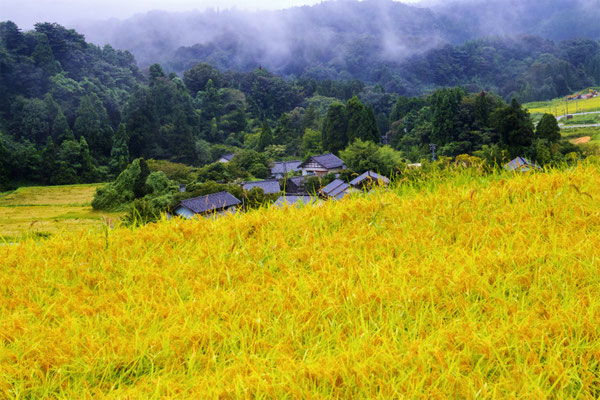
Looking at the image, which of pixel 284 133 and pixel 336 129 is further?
pixel 284 133

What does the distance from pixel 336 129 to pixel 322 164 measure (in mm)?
5929

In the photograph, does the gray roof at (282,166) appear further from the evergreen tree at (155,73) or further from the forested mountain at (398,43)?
the forested mountain at (398,43)

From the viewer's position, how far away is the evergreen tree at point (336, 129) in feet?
116

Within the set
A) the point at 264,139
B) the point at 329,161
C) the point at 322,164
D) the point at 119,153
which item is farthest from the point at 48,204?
the point at 264,139

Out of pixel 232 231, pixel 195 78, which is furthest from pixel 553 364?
pixel 195 78

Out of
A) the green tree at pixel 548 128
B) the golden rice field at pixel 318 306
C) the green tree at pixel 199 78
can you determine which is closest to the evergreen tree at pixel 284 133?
the green tree at pixel 199 78

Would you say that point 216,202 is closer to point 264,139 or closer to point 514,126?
point 514,126

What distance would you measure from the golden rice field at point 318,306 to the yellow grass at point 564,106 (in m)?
46.5

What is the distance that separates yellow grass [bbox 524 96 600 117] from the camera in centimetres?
4438

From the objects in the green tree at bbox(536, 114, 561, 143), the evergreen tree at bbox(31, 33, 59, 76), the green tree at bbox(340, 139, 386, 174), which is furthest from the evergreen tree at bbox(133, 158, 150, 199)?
the green tree at bbox(536, 114, 561, 143)

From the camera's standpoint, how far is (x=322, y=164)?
3064 centimetres

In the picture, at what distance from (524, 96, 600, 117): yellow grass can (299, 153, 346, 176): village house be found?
22740mm

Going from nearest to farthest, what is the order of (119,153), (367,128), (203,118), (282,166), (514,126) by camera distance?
(514,126) < (367,128) < (119,153) < (282,166) < (203,118)

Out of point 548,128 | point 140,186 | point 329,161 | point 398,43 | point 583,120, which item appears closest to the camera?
point 548,128
